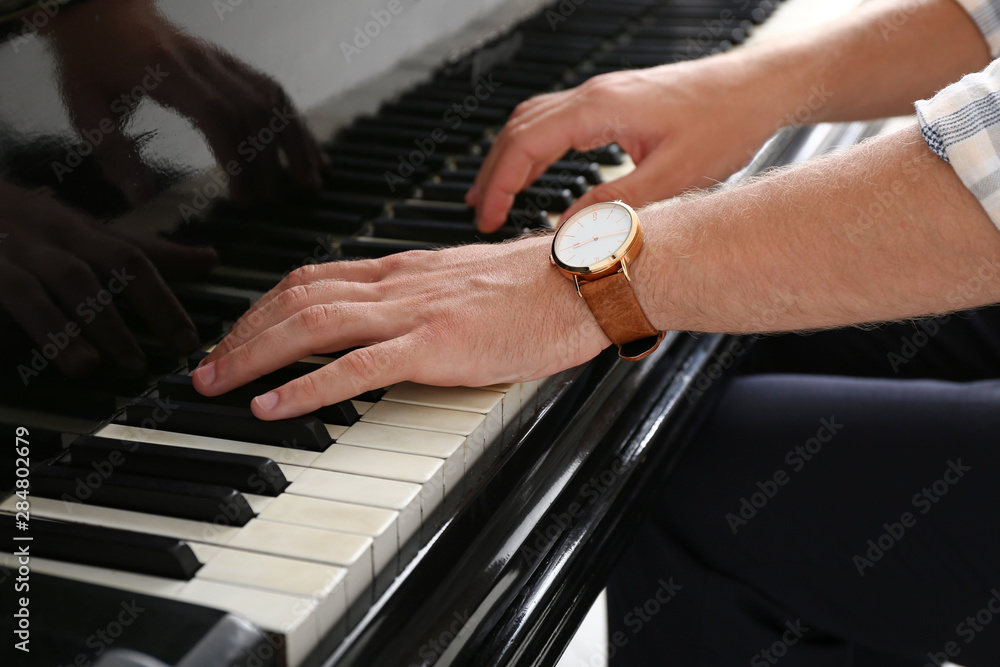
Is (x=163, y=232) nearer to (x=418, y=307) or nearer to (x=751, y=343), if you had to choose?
(x=418, y=307)

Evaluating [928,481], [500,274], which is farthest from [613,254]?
[928,481]

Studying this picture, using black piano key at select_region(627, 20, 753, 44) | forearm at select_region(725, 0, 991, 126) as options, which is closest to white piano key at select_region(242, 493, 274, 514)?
forearm at select_region(725, 0, 991, 126)

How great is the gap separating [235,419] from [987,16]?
1269 mm

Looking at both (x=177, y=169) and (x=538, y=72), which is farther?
(x=538, y=72)

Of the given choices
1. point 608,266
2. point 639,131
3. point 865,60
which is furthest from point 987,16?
point 608,266

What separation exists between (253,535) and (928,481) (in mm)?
912

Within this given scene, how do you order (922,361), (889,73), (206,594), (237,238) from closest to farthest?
1. (206,594)
2. (237,238)
3. (889,73)
4. (922,361)

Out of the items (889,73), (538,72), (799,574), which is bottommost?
→ (799,574)

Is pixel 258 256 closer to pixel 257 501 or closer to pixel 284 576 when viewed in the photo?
pixel 257 501

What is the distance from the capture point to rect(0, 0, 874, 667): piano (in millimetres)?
652

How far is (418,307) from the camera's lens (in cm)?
90

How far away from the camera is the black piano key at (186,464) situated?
75cm

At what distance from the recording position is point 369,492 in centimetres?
74

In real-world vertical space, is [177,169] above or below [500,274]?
above
